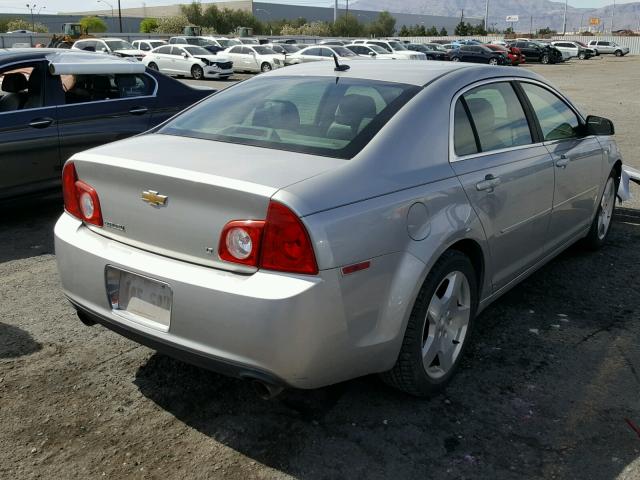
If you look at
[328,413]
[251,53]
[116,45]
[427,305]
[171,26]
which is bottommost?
[328,413]

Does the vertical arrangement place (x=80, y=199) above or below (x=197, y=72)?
above

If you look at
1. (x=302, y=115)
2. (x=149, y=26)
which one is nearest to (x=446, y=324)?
(x=302, y=115)

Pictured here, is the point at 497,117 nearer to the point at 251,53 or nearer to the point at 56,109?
→ the point at 56,109

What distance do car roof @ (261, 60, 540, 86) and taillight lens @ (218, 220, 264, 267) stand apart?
1400mm

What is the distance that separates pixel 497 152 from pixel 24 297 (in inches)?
130

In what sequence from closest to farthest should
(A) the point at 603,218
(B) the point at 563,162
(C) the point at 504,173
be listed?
(C) the point at 504,173, (B) the point at 563,162, (A) the point at 603,218

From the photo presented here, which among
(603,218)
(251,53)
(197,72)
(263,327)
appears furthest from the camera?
(251,53)

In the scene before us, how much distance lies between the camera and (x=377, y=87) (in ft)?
11.8

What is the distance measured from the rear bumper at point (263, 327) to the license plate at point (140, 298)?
1.3 inches

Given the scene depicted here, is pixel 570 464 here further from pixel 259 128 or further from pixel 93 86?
pixel 93 86

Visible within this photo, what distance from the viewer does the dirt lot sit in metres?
2.88

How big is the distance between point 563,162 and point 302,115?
1.93 metres

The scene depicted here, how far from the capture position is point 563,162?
4.45m

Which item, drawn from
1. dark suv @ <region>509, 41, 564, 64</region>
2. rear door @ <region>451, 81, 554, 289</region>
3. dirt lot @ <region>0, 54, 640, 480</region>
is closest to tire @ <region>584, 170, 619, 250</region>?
dirt lot @ <region>0, 54, 640, 480</region>
